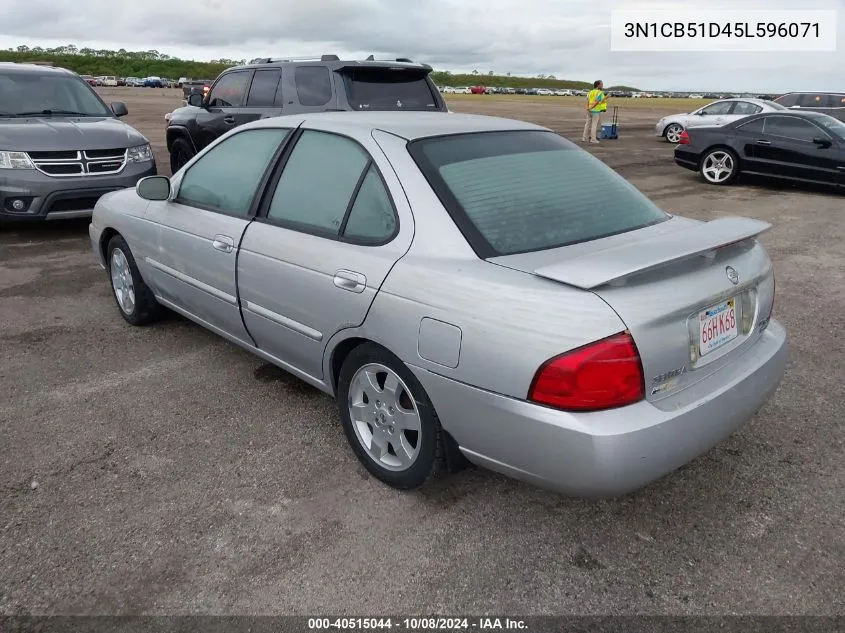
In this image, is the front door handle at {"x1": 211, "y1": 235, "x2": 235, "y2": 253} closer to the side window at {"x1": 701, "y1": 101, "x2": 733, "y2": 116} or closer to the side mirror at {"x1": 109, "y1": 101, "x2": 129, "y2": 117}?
the side mirror at {"x1": 109, "y1": 101, "x2": 129, "y2": 117}

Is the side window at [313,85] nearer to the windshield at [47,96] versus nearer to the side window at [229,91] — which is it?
the side window at [229,91]

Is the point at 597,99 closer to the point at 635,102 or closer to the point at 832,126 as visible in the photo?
the point at 832,126

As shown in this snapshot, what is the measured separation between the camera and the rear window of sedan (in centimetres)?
262

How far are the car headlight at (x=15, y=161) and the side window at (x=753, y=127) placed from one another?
1138 cm

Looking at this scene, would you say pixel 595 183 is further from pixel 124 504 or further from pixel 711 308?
pixel 124 504

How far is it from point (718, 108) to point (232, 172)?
18.3 metres

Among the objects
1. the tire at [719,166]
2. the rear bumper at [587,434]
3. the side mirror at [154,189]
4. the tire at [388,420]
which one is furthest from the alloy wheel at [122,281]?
the tire at [719,166]

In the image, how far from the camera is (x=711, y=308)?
2432 millimetres

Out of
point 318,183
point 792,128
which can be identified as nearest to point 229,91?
point 318,183

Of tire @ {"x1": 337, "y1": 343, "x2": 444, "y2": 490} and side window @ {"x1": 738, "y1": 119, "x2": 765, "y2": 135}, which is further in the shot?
A: side window @ {"x1": 738, "y1": 119, "x2": 765, "y2": 135}

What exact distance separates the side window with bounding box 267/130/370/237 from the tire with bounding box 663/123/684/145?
19528 millimetres

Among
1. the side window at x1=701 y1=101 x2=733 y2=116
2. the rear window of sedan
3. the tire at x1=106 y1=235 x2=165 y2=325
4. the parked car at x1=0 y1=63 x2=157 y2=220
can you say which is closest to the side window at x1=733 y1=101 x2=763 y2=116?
the side window at x1=701 y1=101 x2=733 y2=116

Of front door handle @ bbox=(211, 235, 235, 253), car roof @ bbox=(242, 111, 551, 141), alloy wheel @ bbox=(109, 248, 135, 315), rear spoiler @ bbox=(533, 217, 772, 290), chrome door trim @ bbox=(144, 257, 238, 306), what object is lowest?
alloy wheel @ bbox=(109, 248, 135, 315)

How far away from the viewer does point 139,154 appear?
25.1ft
